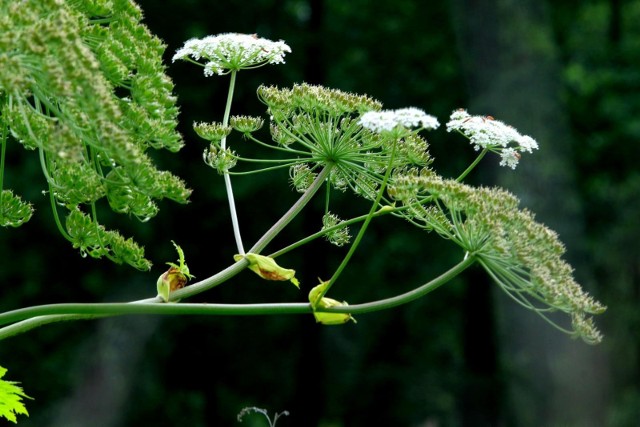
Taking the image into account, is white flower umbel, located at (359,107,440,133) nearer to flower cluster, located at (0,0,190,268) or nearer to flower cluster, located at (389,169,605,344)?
flower cluster, located at (389,169,605,344)

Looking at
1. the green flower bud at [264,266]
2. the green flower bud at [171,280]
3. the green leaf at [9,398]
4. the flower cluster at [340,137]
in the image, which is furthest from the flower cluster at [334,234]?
the green leaf at [9,398]

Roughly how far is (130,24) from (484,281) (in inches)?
431

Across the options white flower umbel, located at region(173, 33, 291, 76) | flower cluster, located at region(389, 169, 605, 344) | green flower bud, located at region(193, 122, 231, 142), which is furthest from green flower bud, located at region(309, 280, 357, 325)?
white flower umbel, located at region(173, 33, 291, 76)

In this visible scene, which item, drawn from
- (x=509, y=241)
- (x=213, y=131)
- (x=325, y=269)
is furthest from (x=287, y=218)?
(x=325, y=269)

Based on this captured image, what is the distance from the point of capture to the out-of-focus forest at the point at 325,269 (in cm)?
1183

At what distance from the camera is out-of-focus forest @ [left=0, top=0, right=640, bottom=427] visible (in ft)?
38.8

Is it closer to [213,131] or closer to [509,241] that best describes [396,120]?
[509,241]

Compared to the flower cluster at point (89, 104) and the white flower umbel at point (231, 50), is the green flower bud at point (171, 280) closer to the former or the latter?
the flower cluster at point (89, 104)

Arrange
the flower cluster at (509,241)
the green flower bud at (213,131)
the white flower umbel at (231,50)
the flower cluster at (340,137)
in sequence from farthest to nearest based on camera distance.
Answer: the white flower umbel at (231,50) < the green flower bud at (213,131) < the flower cluster at (340,137) < the flower cluster at (509,241)

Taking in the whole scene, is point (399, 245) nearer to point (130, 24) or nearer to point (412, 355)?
point (412, 355)

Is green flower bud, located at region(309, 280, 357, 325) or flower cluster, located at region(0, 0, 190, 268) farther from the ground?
flower cluster, located at region(0, 0, 190, 268)

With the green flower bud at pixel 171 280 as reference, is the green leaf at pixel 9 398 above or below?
below

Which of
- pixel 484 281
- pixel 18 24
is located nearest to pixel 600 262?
pixel 484 281

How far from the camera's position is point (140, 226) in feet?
39.1
